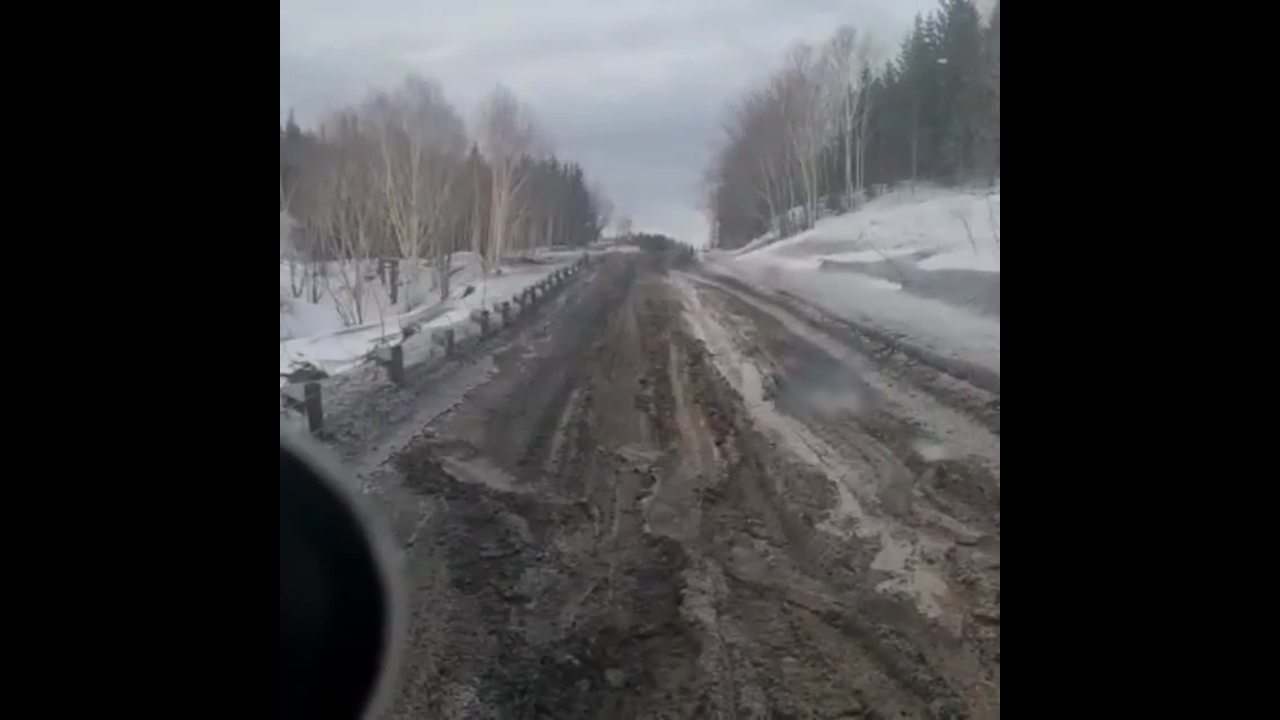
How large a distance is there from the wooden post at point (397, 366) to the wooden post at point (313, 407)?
0.44 ft

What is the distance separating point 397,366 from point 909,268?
982 mm

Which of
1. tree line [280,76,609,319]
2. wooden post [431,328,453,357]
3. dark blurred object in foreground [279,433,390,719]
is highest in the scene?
tree line [280,76,609,319]

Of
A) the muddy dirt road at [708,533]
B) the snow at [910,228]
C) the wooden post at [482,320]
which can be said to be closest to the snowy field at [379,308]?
the wooden post at [482,320]

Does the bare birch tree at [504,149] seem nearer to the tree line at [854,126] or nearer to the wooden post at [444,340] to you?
the wooden post at [444,340]

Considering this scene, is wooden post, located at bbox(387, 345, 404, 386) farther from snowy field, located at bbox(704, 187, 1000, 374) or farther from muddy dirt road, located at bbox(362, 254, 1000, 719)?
snowy field, located at bbox(704, 187, 1000, 374)

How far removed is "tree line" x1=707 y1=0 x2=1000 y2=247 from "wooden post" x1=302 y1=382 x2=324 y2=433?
32.8 inches

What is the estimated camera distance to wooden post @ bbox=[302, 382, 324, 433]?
1.68 m

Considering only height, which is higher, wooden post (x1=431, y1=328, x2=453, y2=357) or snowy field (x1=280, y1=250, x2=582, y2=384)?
snowy field (x1=280, y1=250, x2=582, y2=384)

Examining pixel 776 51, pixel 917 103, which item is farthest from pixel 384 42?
pixel 917 103

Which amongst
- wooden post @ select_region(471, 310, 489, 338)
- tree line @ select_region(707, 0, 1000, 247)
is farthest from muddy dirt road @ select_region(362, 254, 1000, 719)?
tree line @ select_region(707, 0, 1000, 247)

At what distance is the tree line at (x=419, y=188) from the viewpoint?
1735 mm

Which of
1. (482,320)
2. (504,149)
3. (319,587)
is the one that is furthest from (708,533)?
(504,149)
